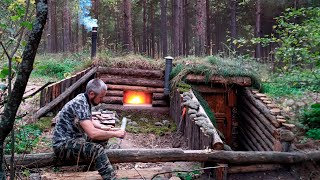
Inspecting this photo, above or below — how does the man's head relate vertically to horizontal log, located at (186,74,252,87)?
above

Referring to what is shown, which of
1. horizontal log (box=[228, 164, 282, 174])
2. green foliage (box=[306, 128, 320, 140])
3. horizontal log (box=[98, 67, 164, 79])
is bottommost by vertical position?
horizontal log (box=[228, 164, 282, 174])

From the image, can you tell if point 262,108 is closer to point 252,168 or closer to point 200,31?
point 252,168

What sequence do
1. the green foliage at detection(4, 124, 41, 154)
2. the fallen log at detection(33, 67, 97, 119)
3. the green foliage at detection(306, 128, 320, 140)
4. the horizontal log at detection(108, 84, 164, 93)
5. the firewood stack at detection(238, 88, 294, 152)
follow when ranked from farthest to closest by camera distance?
the horizontal log at detection(108, 84, 164, 93), the green foliage at detection(306, 128, 320, 140), the fallen log at detection(33, 67, 97, 119), the firewood stack at detection(238, 88, 294, 152), the green foliage at detection(4, 124, 41, 154)

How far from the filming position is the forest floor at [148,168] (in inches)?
202

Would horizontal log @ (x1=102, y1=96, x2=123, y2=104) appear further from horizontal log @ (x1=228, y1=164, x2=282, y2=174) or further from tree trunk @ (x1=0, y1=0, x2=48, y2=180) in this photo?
tree trunk @ (x1=0, y1=0, x2=48, y2=180)

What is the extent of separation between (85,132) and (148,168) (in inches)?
68.0

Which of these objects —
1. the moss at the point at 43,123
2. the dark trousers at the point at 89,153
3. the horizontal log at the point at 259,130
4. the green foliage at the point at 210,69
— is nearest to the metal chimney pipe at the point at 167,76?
the green foliage at the point at 210,69

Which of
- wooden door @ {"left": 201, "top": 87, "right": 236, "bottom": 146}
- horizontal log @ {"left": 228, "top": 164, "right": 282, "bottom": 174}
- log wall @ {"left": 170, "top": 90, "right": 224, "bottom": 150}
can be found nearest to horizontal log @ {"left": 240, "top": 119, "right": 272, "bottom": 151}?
wooden door @ {"left": 201, "top": 87, "right": 236, "bottom": 146}

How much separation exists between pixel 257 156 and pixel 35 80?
11333 millimetres

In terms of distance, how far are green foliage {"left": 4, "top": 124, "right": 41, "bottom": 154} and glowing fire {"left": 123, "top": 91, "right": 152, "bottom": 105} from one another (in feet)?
12.1

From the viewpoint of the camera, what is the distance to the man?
15.1ft

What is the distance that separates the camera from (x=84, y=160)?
195 inches

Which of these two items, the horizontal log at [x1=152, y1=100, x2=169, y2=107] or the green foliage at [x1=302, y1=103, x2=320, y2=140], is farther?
the horizontal log at [x1=152, y1=100, x2=169, y2=107]

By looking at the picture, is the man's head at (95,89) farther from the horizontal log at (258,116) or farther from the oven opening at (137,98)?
the oven opening at (137,98)
